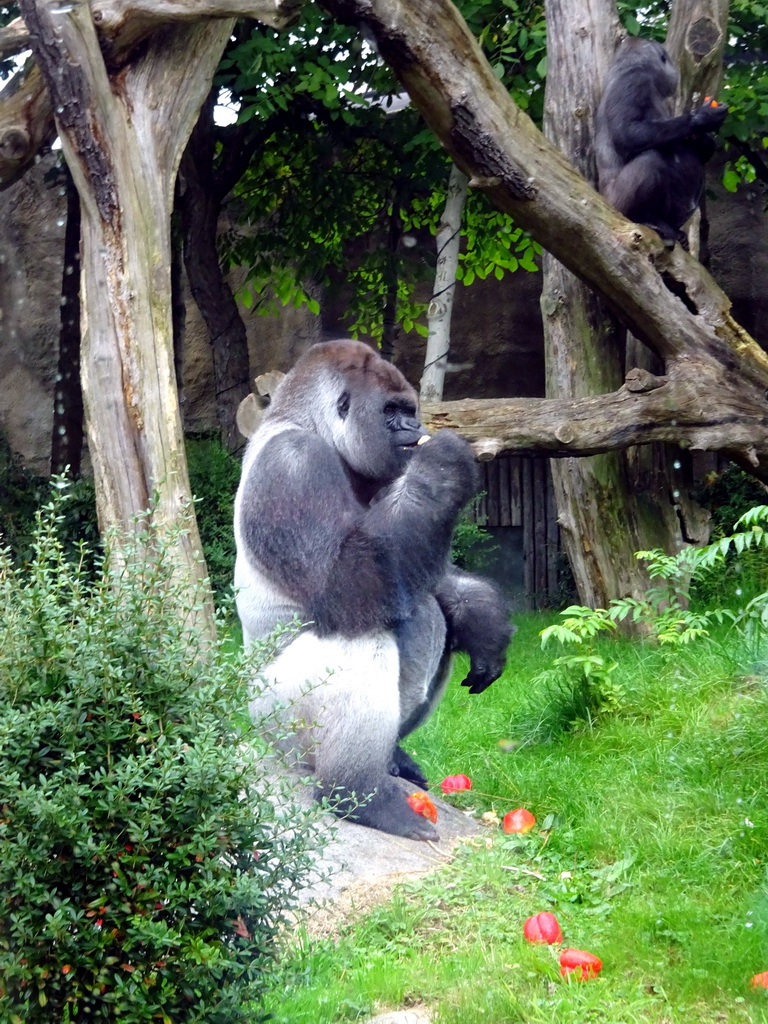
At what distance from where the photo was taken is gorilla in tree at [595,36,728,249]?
5.87 metres

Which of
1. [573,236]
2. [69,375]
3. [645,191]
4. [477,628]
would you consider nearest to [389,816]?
[477,628]

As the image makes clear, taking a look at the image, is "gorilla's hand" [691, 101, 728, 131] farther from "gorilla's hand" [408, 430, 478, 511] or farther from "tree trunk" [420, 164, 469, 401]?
"gorilla's hand" [408, 430, 478, 511]

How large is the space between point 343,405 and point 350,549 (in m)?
0.56

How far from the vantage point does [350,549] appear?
3.44 m

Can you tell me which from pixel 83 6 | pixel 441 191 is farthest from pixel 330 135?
pixel 83 6

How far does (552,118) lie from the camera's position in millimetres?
6191

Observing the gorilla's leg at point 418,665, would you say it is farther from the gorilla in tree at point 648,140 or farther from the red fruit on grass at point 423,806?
the gorilla in tree at point 648,140

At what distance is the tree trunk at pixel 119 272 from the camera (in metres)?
4.33

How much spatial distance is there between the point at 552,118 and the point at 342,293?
358 cm

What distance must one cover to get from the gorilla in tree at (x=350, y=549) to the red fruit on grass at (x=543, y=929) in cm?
84

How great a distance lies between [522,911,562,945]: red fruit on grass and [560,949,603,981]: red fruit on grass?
0.16 m

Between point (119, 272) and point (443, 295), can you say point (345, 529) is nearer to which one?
point (119, 272)

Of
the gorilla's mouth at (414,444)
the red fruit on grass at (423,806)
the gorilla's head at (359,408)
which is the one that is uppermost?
the gorilla's head at (359,408)

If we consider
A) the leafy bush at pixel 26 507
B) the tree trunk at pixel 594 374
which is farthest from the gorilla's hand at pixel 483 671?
the leafy bush at pixel 26 507
